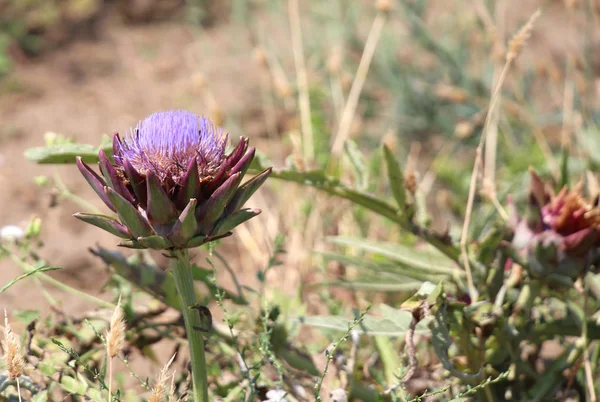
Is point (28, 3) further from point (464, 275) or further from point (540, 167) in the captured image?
point (464, 275)

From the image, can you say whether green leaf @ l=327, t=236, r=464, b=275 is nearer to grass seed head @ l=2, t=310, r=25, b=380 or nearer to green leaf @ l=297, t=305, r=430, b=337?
green leaf @ l=297, t=305, r=430, b=337

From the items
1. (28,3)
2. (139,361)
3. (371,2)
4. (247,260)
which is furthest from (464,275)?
(28,3)

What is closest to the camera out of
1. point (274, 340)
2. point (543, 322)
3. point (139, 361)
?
point (274, 340)

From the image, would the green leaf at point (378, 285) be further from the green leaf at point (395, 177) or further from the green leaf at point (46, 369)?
the green leaf at point (46, 369)

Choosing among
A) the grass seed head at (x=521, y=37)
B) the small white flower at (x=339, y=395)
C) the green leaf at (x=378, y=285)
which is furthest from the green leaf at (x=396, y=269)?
the grass seed head at (x=521, y=37)

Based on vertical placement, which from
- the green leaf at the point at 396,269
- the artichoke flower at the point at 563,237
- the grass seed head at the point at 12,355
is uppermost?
the green leaf at the point at 396,269

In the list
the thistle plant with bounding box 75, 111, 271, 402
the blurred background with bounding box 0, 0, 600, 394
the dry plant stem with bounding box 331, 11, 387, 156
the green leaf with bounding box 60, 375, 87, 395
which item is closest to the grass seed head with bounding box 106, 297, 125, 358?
the thistle plant with bounding box 75, 111, 271, 402

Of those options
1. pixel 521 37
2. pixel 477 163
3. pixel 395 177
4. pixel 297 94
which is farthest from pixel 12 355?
pixel 297 94
